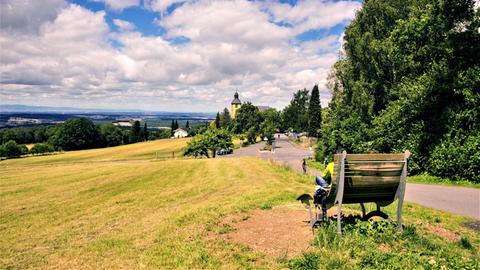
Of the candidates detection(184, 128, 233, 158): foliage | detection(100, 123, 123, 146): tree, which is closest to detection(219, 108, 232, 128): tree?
detection(100, 123, 123, 146): tree

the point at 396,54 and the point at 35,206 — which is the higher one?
the point at 396,54

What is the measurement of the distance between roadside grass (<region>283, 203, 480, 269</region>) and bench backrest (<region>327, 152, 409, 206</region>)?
63 centimetres

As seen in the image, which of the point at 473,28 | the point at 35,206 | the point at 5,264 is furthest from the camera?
the point at 473,28

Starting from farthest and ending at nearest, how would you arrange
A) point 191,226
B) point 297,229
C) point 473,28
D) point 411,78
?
point 411,78
point 473,28
point 191,226
point 297,229

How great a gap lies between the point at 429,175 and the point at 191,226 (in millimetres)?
20027

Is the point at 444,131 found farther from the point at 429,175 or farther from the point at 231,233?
the point at 231,233

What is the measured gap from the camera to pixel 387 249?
18.8 feet

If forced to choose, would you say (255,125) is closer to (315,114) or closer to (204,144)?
(315,114)

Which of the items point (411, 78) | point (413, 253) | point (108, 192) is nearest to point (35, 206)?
point (108, 192)

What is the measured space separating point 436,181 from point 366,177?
18097mm

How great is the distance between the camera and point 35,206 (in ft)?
47.8

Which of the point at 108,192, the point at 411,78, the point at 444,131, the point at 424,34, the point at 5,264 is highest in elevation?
the point at 424,34

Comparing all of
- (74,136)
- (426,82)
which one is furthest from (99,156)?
(426,82)

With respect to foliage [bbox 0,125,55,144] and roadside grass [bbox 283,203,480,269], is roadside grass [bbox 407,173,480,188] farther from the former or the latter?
foliage [bbox 0,125,55,144]
